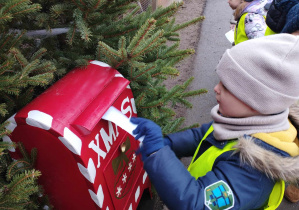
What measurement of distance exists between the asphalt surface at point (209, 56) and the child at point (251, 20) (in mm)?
1262

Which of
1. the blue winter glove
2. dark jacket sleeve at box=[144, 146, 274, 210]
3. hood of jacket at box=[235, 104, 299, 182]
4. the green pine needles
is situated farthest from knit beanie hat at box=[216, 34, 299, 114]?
the green pine needles

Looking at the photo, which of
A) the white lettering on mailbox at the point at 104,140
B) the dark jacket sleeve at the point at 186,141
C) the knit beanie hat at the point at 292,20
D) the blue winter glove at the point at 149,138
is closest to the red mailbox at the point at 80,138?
the white lettering on mailbox at the point at 104,140

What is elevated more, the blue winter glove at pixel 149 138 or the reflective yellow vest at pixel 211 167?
the blue winter glove at pixel 149 138

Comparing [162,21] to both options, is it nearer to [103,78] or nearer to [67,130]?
[103,78]

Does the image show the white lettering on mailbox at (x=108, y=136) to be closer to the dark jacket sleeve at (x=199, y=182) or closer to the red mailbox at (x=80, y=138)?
the red mailbox at (x=80, y=138)

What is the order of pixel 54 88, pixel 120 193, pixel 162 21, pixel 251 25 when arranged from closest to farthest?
pixel 54 88 → pixel 120 193 → pixel 162 21 → pixel 251 25

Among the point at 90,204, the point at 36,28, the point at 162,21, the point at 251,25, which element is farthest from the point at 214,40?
the point at 90,204

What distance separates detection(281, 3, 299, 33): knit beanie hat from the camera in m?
2.21

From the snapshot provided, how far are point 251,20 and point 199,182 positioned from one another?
2246 mm

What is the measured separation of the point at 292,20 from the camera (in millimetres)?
2240

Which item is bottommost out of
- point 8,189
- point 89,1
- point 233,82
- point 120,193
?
point 120,193

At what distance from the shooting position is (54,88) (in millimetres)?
1419

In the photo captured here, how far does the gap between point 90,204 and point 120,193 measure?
244 millimetres

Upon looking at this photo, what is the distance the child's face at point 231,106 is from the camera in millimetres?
1272
